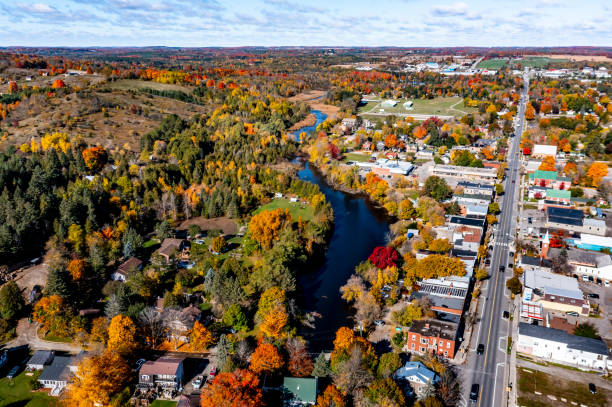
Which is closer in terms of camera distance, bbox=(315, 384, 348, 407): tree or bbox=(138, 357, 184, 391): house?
bbox=(315, 384, 348, 407): tree

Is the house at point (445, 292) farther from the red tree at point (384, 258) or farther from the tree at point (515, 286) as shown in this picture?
the tree at point (515, 286)

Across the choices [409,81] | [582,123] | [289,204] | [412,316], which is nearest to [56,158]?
[289,204]

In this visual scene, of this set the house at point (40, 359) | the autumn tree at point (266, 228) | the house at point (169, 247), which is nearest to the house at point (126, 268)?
the house at point (169, 247)

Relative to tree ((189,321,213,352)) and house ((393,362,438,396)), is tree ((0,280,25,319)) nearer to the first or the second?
tree ((189,321,213,352))

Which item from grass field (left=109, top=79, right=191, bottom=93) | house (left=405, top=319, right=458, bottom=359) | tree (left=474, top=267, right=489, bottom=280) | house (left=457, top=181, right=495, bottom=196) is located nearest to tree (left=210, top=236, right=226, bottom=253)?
house (left=405, top=319, right=458, bottom=359)

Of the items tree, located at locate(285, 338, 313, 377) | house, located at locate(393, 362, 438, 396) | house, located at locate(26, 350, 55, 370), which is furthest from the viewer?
house, located at locate(26, 350, 55, 370)

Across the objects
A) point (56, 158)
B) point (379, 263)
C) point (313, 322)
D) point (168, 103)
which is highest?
point (168, 103)

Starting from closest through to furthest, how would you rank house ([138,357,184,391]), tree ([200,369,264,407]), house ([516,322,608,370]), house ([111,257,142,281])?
tree ([200,369,264,407]) < house ([138,357,184,391]) < house ([516,322,608,370]) < house ([111,257,142,281])

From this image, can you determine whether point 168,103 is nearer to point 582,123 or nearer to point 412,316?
point 412,316
